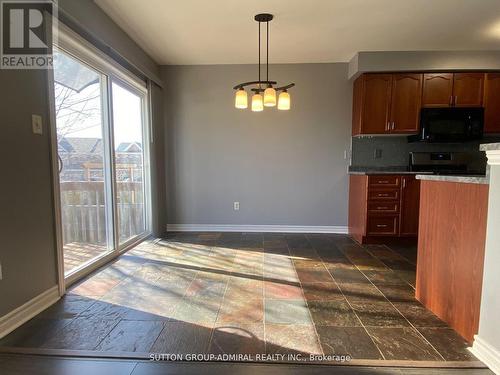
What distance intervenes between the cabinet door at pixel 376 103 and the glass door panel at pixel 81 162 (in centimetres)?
311

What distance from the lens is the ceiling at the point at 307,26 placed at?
96.7 inches

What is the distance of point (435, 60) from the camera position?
349cm

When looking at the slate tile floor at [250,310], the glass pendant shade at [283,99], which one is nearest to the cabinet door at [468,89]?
the slate tile floor at [250,310]

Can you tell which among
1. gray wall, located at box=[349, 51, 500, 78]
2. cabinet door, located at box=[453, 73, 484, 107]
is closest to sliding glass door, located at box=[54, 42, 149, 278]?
gray wall, located at box=[349, 51, 500, 78]

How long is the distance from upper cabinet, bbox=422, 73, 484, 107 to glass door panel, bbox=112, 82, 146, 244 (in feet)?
12.2

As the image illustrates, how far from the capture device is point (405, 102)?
3572 millimetres

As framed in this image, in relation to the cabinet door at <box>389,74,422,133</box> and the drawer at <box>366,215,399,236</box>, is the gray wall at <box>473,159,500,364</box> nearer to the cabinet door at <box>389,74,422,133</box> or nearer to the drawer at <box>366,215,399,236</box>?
the drawer at <box>366,215,399,236</box>

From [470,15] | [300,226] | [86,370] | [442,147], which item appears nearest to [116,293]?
[86,370]

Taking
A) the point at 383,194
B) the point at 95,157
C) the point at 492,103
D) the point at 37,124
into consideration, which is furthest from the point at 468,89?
the point at 37,124

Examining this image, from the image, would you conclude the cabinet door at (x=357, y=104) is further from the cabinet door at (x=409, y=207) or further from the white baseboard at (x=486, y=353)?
the white baseboard at (x=486, y=353)

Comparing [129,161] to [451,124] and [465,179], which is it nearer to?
[465,179]

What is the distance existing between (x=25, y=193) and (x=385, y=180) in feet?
11.8

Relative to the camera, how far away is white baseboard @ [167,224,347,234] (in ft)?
13.5

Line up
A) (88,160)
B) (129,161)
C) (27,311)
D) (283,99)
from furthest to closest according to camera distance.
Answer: (129,161), (88,160), (283,99), (27,311)
